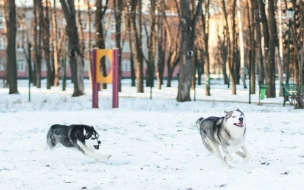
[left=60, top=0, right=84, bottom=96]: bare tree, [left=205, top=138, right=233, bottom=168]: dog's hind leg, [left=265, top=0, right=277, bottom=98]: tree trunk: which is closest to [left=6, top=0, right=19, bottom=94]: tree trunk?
[left=60, top=0, right=84, bottom=96]: bare tree

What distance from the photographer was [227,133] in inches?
392

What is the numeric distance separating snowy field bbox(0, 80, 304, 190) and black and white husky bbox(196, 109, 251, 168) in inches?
14.5

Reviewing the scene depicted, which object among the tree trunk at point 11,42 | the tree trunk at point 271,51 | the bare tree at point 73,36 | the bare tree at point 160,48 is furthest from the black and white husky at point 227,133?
the bare tree at point 160,48

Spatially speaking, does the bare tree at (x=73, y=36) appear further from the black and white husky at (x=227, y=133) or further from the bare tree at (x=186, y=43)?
the black and white husky at (x=227, y=133)

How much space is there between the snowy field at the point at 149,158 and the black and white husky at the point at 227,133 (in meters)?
0.37

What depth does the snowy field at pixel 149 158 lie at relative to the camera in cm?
915

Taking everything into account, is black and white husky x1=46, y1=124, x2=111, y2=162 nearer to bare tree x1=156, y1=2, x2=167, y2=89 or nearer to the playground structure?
the playground structure

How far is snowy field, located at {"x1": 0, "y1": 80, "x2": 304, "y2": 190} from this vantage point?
9.15 meters

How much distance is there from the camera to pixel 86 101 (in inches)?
1165

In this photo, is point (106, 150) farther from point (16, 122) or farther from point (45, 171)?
point (16, 122)

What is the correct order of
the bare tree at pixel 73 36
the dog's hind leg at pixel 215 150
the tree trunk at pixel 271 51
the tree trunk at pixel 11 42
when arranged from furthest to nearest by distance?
the tree trunk at pixel 11 42 → the tree trunk at pixel 271 51 → the bare tree at pixel 73 36 → the dog's hind leg at pixel 215 150

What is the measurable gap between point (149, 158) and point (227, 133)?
2375 mm

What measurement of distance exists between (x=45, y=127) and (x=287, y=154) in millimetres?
8266

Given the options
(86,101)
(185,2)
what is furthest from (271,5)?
(86,101)
